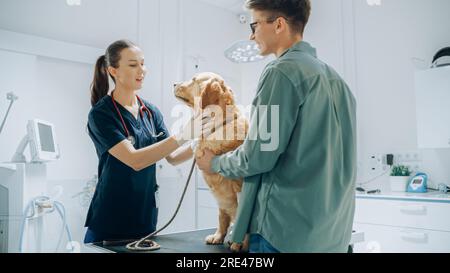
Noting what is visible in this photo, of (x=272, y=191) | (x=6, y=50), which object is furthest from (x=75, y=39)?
(x=272, y=191)

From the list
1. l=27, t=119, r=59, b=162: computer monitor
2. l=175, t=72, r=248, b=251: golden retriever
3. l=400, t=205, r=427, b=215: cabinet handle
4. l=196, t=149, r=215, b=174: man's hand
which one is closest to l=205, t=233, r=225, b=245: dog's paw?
l=175, t=72, r=248, b=251: golden retriever

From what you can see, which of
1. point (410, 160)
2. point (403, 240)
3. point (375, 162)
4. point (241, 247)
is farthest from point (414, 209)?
point (241, 247)

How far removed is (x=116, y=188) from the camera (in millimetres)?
1405

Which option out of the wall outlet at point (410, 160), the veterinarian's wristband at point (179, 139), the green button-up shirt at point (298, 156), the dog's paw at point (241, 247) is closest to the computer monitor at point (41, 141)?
the veterinarian's wristband at point (179, 139)

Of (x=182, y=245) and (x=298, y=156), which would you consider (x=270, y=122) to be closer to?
(x=298, y=156)

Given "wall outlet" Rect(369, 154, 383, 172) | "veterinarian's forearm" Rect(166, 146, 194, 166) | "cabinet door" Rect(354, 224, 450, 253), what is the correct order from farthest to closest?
"wall outlet" Rect(369, 154, 383, 172)
"cabinet door" Rect(354, 224, 450, 253)
"veterinarian's forearm" Rect(166, 146, 194, 166)

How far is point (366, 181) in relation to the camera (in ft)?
10.6

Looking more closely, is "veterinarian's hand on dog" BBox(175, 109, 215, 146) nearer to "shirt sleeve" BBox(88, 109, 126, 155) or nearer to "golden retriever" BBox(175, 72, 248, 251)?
"golden retriever" BBox(175, 72, 248, 251)

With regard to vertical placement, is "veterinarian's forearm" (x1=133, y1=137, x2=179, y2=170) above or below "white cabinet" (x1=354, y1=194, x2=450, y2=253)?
above

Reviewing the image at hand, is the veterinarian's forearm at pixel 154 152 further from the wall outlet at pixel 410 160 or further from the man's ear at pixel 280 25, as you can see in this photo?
the wall outlet at pixel 410 160

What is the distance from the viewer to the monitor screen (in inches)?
86.2

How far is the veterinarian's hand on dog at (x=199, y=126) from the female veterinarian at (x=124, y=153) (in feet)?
0.12

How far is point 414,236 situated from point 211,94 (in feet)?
6.57
